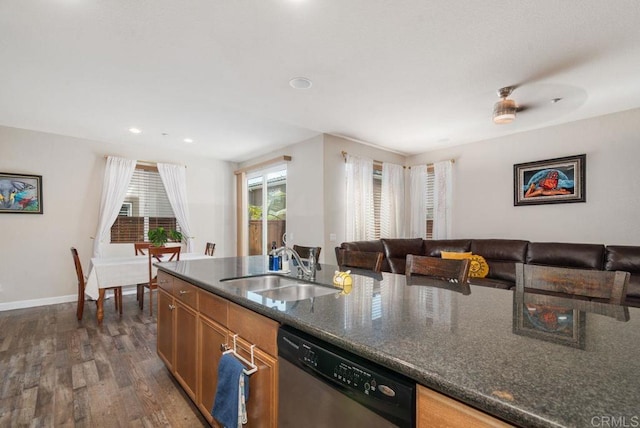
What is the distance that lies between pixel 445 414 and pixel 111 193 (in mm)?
5480

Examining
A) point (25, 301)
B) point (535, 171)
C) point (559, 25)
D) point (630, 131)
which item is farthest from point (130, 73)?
point (630, 131)

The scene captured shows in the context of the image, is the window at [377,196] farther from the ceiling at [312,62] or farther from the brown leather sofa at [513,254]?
the ceiling at [312,62]

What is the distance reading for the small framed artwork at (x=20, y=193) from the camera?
412cm

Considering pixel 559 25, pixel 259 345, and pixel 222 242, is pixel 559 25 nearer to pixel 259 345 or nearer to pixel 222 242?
pixel 259 345

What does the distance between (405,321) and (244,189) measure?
18.0ft

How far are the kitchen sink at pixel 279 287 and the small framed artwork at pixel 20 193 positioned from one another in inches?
172

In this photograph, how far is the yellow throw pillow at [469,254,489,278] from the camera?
396cm

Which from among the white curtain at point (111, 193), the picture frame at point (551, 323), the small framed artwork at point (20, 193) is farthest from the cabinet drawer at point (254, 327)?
the small framed artwork at point (20, 193)

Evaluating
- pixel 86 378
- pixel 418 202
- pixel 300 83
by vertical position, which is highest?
pixel 300 83

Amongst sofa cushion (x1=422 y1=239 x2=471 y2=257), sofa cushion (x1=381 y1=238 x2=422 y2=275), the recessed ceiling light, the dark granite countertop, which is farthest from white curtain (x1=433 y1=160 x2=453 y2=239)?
the dark granite countertop

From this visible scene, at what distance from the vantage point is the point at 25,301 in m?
4.25

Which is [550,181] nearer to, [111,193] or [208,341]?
[208,341]

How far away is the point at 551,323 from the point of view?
1019 mm

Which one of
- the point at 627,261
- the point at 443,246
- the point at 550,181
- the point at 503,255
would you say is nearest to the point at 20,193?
the point at 443,246
